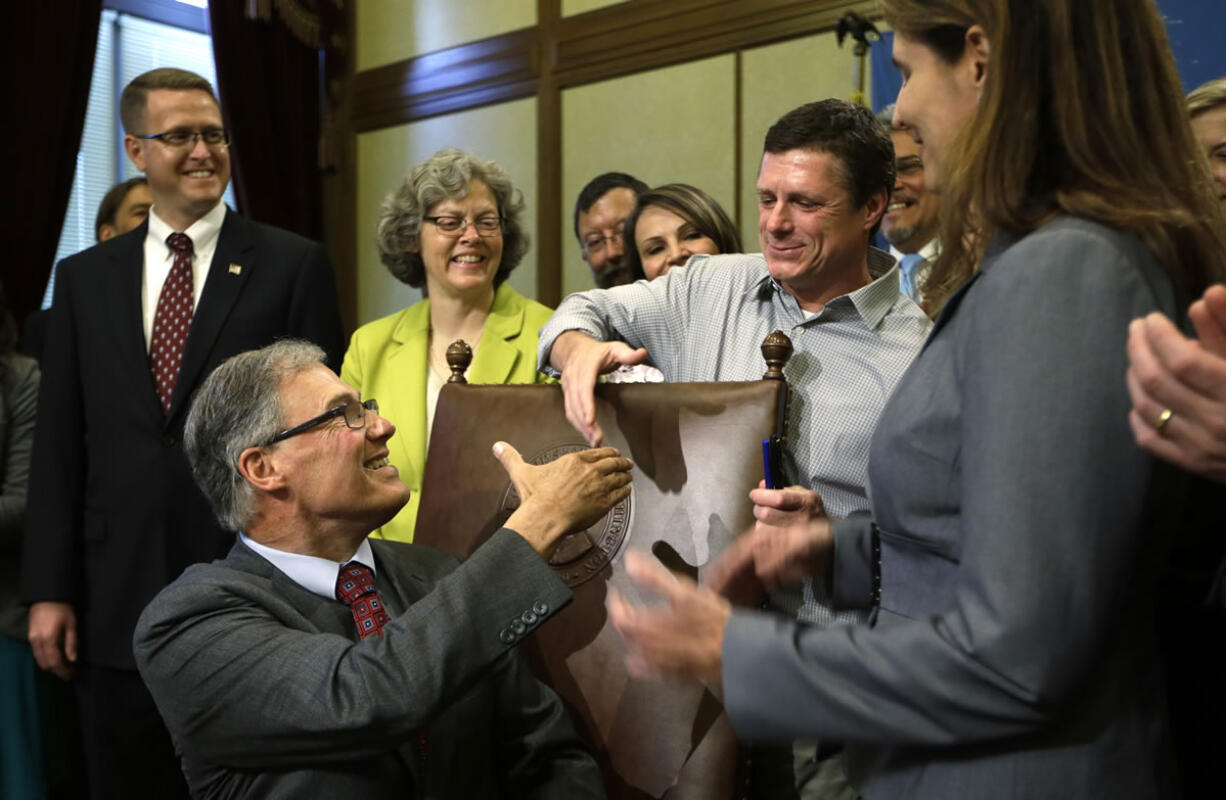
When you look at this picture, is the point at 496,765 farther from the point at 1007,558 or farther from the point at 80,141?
the point at 80,141

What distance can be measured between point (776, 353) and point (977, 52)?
75cm

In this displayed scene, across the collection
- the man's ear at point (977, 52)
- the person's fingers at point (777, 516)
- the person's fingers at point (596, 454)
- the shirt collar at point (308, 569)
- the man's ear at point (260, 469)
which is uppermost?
the man's ear at point (977, 52)

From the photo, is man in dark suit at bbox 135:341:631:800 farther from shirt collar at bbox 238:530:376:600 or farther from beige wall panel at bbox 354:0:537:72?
beige wall panel at bbox 354:0:537:72

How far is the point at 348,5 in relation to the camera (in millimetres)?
5949

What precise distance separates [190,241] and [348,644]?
61.0 inches

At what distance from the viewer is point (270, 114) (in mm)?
5613

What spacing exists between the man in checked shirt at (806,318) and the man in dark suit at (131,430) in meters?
1.02

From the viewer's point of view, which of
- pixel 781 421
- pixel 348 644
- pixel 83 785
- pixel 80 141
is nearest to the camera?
pixel 348 644

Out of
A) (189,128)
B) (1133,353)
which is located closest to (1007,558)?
(1133,353)

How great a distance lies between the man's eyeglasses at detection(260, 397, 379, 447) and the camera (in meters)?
1.71

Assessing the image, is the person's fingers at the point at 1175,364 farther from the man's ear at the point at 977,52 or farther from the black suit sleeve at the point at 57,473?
the black suit sleeve at the point at 57,473

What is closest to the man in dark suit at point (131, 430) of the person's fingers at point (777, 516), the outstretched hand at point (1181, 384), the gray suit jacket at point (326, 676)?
the gray suit jacket at point (326, 676)

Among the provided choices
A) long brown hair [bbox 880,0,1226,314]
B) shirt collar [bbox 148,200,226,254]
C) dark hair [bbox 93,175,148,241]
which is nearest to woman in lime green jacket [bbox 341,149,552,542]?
shirt collar [bbox 148,200,226,254]

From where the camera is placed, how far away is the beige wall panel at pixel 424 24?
539cm
